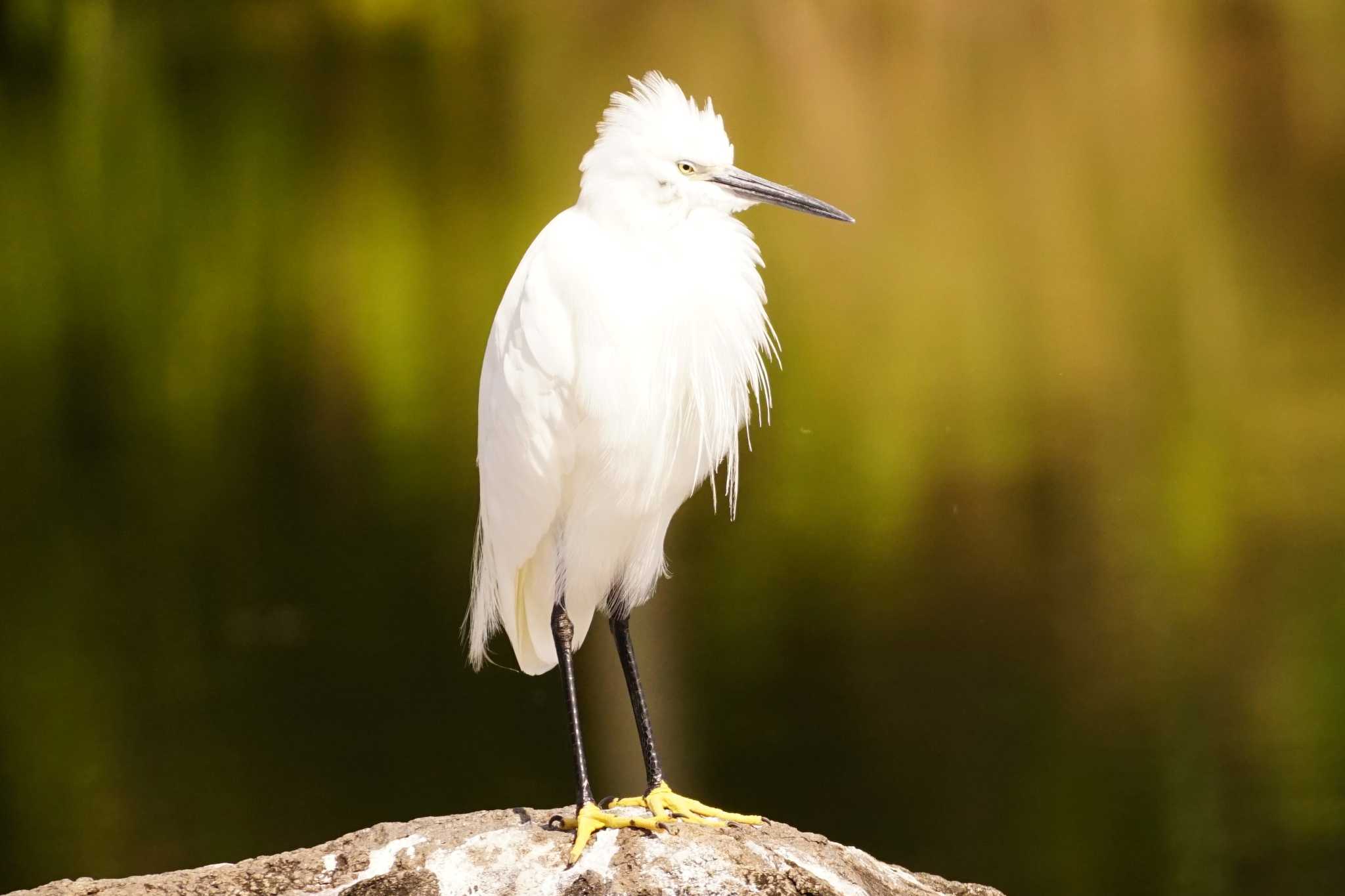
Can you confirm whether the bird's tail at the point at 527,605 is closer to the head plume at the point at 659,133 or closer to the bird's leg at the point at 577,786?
the bird's leg at the point at 577,786

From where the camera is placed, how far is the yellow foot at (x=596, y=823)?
1.92 m

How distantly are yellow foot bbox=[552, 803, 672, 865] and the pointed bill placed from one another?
3.08 feet

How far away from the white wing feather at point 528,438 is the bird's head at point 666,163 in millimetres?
112

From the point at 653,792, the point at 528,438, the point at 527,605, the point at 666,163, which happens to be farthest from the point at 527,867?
the point at 666,163

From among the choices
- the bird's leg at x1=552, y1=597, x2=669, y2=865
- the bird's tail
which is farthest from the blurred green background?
the bird's leg at x1=552, y1=597, x2=669, y2=865

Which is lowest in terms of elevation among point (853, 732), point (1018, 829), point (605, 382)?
point (1018, 829)

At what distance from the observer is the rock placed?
1.87 m

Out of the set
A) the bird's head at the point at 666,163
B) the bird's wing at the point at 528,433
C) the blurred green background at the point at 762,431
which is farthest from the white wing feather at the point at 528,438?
the blurred green background at the point at 762,431

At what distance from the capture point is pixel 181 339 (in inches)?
139

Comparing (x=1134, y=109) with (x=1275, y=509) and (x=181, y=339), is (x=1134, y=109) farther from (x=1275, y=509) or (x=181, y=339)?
(x=181, y=339)

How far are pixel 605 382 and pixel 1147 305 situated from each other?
189 centimetres

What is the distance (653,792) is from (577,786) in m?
0.12

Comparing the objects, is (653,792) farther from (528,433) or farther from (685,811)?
(528,433)

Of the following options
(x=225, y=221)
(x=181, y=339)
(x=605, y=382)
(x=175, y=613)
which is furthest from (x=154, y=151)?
(x=605, y=382)
